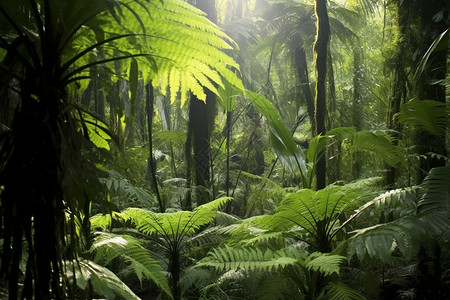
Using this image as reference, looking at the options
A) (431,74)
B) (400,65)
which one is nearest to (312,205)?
(431,74)

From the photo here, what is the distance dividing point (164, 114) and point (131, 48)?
1052 cm

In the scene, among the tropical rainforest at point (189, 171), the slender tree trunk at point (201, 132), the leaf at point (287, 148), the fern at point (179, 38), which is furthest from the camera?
the slender tree trunk at point (201, 132)

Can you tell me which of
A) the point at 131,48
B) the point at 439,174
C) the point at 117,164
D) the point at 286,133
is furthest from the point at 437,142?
the point at 117,164

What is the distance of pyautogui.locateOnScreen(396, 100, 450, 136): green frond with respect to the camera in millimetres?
2730

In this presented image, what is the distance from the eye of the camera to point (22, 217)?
104 centimetres

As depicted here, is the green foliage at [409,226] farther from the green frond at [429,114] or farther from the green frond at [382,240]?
the green frond at [429,114]

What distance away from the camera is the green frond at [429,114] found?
8.96 ft

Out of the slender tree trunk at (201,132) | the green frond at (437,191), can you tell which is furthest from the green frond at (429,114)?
the slender tree trunk at (201,132)

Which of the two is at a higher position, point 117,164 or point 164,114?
point 164,114

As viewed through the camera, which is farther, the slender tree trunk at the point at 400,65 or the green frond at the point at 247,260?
the slender tree trunk at the point at 400,65

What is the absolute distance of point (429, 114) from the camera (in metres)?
2.79

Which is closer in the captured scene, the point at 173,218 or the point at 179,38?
the point at 179,38

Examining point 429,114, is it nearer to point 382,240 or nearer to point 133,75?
point 382,240

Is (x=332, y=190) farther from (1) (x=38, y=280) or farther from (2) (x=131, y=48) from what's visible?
(1) (x=38, y=280)
